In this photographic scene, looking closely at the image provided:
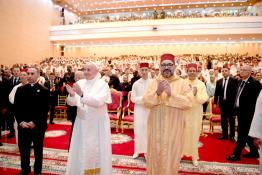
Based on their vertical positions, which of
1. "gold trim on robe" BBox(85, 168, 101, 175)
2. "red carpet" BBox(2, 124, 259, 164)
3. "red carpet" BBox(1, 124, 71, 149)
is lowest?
"red carpet" BBox(2, 124, 259, 164)

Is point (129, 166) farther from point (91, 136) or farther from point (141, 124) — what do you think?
point (91, 136)

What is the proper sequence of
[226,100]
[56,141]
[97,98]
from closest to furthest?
1. [97,98]
2. [56,141]
3. [226,100]

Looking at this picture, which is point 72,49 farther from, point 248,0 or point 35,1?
point 248,0

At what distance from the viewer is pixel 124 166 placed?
5023 mm

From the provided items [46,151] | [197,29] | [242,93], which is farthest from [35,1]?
[242,93]

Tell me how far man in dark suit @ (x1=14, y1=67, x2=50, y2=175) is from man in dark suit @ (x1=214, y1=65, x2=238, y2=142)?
14.5 feet

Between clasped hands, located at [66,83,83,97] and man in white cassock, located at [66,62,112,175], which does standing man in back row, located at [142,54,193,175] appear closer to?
man in white cassock, located at [66,62,112,175]

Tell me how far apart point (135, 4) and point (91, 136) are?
27.6 m

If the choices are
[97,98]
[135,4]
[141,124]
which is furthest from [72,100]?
[135,4]

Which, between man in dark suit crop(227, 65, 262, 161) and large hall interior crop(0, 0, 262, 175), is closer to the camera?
large hall interior crop(0, 0, 262, 175)

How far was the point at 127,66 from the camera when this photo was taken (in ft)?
58.4

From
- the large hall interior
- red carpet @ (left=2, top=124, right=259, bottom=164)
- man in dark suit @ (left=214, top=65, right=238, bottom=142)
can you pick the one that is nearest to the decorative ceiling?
the large hall interior

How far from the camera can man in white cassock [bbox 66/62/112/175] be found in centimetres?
385

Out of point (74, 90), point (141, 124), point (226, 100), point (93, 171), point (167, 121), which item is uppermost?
point (74, 90)
